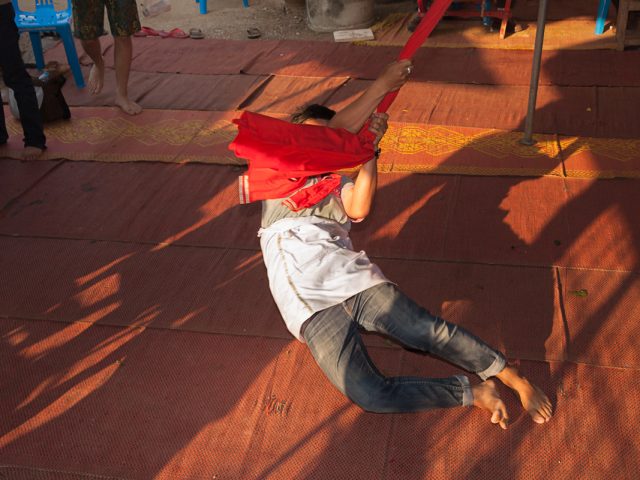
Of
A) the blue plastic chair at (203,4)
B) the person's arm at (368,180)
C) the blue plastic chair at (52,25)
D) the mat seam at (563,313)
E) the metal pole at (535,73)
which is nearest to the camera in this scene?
the person's arm at (368,180)

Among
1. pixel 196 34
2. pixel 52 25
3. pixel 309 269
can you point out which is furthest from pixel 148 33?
pixel 309 269

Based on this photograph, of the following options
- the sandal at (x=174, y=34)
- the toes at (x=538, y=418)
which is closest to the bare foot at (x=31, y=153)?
the sandal at (x=174, y=34)

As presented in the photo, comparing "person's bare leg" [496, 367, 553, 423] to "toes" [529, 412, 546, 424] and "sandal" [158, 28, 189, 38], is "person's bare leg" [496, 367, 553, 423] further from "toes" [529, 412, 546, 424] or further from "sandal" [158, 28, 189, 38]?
"sandal" [158, 28, 189, 38]

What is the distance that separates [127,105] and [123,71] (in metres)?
0.23

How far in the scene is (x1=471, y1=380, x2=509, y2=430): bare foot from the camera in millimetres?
2400

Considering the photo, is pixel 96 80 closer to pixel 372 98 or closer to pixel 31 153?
pixel 31 153

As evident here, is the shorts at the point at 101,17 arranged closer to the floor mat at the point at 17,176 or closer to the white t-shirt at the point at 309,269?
the floor mat at the point at 17,176

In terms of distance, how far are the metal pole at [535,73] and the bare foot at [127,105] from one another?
2.55 metres

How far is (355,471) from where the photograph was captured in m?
2.33

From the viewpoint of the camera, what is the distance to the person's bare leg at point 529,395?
2.42 m

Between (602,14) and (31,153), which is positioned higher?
(602,14)

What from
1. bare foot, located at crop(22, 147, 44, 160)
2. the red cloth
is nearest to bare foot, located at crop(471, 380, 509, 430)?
the red cloth

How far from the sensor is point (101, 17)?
4898 millimetres

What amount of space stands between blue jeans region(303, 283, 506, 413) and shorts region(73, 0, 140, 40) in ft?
10.1
